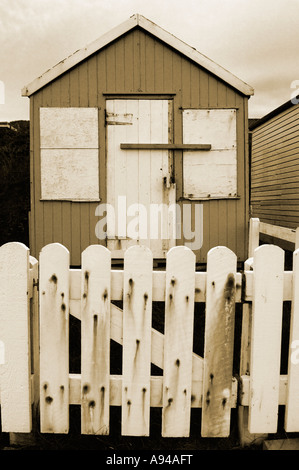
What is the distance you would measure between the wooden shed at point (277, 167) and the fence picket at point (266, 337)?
1028 centimetres

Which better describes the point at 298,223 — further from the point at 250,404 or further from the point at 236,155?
the point at 250,404

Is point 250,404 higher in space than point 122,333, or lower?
lower

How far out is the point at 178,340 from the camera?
2273mm

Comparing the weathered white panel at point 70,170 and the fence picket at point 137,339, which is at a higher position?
the weathered white panel at point 70,170

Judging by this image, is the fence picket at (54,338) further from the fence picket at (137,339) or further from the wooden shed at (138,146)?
the wooden shed at (138,146)

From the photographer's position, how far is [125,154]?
7496 mm

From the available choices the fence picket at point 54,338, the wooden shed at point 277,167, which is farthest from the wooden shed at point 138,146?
the fence picket at point 54,338

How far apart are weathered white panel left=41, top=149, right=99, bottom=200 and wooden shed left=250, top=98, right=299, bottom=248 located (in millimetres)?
6795

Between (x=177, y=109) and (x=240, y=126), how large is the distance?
115 centimetres

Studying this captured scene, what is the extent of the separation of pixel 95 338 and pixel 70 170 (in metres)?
5.56

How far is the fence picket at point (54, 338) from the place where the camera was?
2260 millimetres

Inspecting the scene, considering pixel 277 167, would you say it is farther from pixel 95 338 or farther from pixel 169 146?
pixel 95 338

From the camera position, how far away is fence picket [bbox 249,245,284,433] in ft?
7.29
